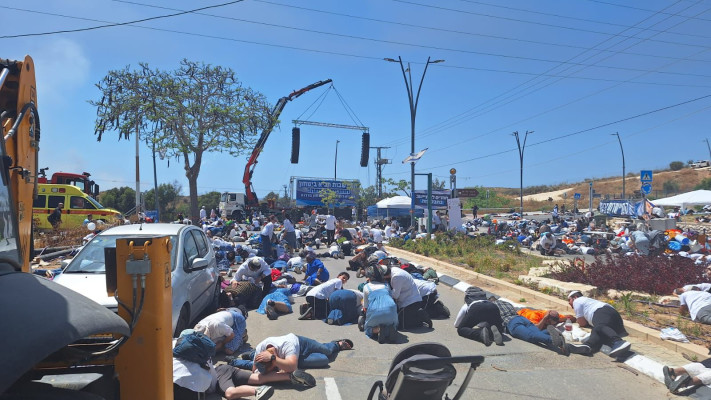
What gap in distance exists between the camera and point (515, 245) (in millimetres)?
18109

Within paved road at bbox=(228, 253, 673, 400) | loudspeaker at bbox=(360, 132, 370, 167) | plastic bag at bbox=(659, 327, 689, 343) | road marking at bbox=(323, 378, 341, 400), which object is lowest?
paved road at bbox=(228, 253, 673, 400)

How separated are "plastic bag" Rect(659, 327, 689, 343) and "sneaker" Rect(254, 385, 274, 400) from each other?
5.25 metres

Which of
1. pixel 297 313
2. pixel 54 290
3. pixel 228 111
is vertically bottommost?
pixel 297 313

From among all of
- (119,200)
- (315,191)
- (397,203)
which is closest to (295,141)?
(397,203)

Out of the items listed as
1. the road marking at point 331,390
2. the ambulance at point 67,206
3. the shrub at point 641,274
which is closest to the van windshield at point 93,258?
the road marking at point 331,390

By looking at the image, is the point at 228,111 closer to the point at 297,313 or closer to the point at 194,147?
the point at 194,147

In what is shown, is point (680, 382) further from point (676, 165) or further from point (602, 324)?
point (676, 165)

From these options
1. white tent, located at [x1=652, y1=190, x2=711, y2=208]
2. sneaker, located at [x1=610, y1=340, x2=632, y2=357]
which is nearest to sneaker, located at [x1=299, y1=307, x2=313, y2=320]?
sneaker, located at [x1=610, y1=340, x2=632, y2=357]

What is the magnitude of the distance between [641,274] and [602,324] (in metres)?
4.18

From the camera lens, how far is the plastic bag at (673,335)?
6344 millimetres

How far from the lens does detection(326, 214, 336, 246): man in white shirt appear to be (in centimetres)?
2084

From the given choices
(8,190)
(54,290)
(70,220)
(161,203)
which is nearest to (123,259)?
(54,290)

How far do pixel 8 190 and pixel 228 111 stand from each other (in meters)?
19.9

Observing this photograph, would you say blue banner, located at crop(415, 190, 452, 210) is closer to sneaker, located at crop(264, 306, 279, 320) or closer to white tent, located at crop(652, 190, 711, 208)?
white tent, located at crop(652, 190, 711, 208)
